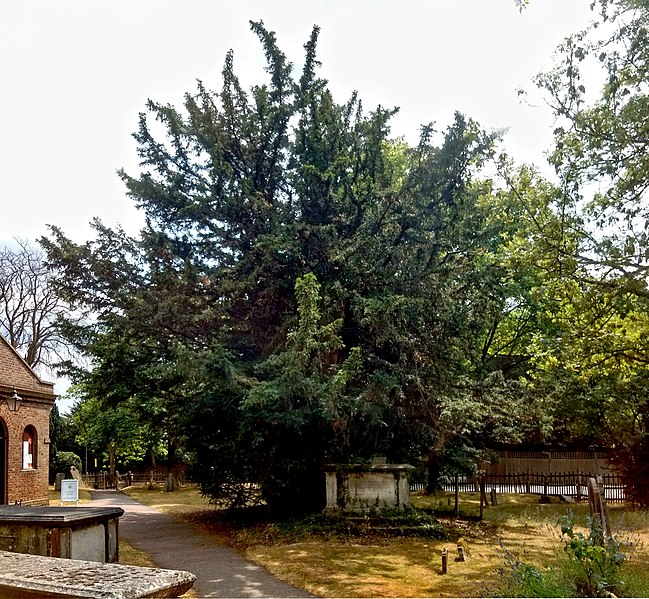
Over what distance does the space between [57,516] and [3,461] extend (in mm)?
13805

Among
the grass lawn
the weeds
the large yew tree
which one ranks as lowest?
the grass lawn

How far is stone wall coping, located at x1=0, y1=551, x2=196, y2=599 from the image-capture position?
2.64m

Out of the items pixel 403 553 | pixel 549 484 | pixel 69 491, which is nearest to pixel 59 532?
pixel 403 553

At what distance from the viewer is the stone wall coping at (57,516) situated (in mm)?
7650

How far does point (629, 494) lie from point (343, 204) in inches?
520

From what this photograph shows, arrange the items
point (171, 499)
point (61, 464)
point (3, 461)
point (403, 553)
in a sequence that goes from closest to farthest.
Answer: point (403, 553), point (3, 461), point (171, 499), point (61, 464)

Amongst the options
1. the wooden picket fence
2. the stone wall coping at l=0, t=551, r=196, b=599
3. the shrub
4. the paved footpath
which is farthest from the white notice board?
the shrub

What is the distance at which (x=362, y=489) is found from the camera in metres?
15.6

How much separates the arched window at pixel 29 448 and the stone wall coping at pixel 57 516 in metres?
13.3

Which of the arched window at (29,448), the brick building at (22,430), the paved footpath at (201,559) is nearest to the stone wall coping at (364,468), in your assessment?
the paved footpath at (201,559)

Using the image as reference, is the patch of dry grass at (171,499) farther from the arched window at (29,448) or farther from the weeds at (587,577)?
the weeds at (587,577)

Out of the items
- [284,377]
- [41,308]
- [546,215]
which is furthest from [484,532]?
[41,308]

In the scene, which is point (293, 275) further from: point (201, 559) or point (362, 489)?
point (201, 559)

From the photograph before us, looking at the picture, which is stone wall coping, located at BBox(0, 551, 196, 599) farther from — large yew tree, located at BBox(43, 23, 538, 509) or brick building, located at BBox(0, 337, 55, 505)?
brick building, located at BBox(0, 337, 55, 505)
